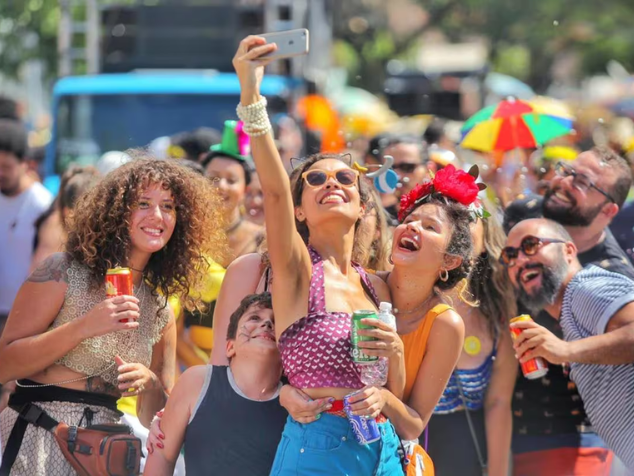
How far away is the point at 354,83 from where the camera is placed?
3180 cm

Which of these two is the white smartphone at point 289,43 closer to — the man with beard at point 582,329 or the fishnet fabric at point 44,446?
the man with beard at point 582,329

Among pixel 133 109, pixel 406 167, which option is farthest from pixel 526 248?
pixel 133 109

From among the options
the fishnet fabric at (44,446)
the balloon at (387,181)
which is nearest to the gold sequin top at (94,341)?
the fishnet fabric at (44,446)

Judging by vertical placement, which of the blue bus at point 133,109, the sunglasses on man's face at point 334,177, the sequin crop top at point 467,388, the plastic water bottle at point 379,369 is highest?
the sunglasses on man's face at point 334,177

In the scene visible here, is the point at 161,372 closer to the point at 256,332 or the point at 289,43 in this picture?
the point at 256,332

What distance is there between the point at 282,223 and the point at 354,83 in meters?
28.7

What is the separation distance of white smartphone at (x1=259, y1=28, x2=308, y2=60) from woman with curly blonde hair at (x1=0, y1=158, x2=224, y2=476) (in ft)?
3.77

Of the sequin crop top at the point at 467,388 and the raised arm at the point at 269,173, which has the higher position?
the raised arm at the point at 269,173

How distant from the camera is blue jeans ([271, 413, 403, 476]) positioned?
3.58 m

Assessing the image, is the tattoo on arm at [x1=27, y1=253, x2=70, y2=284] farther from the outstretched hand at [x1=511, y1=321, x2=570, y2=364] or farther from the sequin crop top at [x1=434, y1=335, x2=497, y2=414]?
the sequin crop top at [x1=434, y1=335, x2=497, y2=414]

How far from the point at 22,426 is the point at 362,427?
1407mm

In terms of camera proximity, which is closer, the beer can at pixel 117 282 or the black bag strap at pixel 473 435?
the beer can at pixel 117 282

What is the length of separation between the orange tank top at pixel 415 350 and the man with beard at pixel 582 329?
1.60 feet

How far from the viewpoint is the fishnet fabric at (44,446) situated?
4.07 metres
